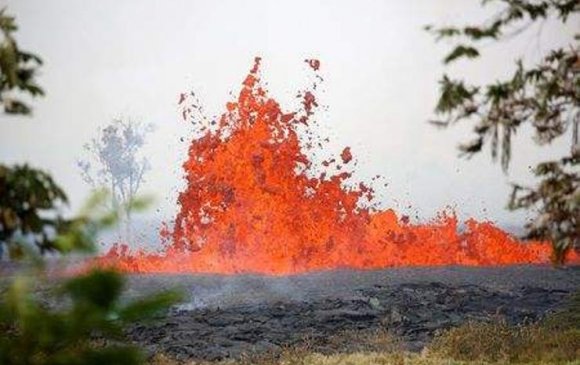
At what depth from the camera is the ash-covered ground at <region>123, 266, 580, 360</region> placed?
53.5ft

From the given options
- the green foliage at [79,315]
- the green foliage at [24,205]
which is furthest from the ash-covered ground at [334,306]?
the green foliage at [79,315]

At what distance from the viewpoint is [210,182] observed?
34.0m

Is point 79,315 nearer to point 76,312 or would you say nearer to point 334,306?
point 76,312

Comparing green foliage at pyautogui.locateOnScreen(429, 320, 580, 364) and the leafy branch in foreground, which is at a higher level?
→ the leafy branch in foreground

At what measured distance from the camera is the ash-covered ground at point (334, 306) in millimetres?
16297

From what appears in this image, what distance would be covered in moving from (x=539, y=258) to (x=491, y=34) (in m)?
29.4

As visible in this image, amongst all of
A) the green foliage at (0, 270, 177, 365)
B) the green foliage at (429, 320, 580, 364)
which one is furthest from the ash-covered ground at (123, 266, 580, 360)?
the green foliage at (0, 270, 177, 365)

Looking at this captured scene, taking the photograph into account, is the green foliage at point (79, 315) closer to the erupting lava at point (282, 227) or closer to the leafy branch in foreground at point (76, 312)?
the leafy branch in foreground at point (76, 312)

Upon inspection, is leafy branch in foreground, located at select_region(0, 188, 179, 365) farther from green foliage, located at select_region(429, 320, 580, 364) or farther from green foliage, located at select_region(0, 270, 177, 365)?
green foliage, located at select_region(429, 320, 580, 364)

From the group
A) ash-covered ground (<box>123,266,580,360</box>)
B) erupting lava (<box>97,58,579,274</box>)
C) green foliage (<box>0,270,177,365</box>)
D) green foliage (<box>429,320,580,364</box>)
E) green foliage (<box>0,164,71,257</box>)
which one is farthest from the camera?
erupting lava (<box>97,58,579,274</box>)

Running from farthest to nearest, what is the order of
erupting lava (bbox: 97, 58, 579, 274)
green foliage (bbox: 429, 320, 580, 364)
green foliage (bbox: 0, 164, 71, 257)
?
erupting lava (bbox: 97, 58, 579, 274) < green foliage (bbox: 429, 320, 580, 364) < green foliage (bbox: 0, 164, 71, 257)

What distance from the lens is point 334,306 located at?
1962cm

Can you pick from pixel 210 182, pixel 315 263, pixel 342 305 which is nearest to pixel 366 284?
pixel 342 305

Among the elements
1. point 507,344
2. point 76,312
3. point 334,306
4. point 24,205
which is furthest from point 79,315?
point 334,306
